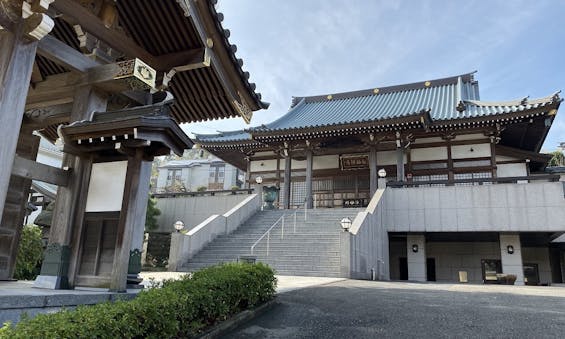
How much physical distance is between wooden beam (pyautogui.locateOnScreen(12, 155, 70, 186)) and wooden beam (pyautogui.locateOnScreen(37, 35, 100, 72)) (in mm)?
1522

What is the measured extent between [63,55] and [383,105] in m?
23.4

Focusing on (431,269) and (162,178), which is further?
(162,178)

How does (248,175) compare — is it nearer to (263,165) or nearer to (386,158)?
(263,165)

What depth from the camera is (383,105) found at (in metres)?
27.0

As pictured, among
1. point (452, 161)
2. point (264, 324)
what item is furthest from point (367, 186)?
point (264, 324)

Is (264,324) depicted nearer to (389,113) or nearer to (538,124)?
(538,124)

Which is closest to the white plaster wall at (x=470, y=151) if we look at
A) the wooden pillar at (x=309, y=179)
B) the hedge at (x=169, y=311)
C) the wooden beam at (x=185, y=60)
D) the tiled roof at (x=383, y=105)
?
the tiled roof at (x=383, y=105)

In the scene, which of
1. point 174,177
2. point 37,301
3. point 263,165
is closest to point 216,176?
point 174,177

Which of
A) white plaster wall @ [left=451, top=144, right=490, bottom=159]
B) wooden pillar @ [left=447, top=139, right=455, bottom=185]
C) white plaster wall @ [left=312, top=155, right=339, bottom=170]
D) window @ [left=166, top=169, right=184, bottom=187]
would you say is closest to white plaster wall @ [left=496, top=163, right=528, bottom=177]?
white plaster wall @ [left=451, top=144, right=490, bottom=159]

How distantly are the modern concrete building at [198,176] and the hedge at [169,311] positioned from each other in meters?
42.3

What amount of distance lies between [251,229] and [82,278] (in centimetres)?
1280

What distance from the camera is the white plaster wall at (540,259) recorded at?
2111 cm

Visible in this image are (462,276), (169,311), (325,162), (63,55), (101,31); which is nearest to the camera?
(169,311)

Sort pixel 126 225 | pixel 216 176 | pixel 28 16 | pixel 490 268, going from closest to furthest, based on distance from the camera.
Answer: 1. pixel 28 16
2. pixel 126 225
3. pixel 490 268
4. pixel 216 176
